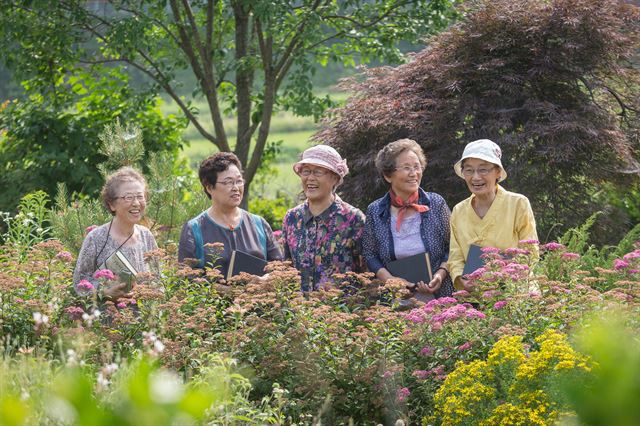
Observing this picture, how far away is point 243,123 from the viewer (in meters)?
10.7

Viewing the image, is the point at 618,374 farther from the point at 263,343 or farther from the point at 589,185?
the point at 589,185

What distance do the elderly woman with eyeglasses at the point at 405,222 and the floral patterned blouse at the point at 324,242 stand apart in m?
0.11

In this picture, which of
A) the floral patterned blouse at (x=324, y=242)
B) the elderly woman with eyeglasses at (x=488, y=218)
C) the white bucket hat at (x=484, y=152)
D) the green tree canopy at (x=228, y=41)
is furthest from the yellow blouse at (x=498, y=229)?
the green tree canopy at (x=228, y=41)

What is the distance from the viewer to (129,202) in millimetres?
5258

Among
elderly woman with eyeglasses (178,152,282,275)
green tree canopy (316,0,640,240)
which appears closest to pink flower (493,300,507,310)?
elderly woman with eyeglasses (178,152,282,275)

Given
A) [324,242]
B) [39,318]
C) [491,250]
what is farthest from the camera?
[324,242]

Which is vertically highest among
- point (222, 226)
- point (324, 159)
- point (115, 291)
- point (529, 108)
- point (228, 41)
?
point (228, 41)

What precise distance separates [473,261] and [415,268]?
0.35 meters

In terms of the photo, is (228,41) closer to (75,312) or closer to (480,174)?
(480,174)

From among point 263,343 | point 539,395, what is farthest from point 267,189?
point 539,395

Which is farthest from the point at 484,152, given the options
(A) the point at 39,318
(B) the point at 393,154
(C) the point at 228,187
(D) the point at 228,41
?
(D) the point at 228,41

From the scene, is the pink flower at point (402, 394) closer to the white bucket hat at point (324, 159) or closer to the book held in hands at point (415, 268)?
the book held in hands at point (415, 268)

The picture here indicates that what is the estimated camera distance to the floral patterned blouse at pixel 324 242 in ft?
17.9

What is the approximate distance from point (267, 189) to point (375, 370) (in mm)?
9734
